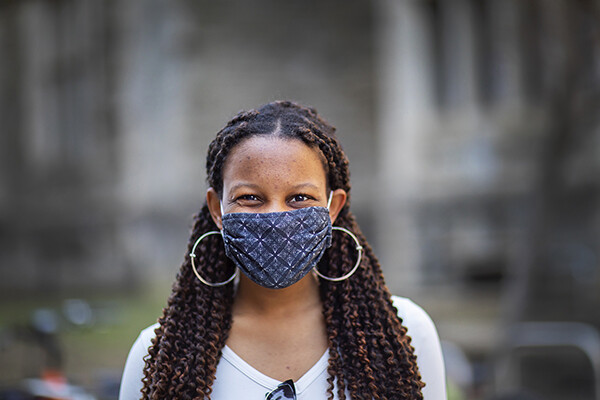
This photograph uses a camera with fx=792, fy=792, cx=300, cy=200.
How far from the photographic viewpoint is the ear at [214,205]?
259 centimetres

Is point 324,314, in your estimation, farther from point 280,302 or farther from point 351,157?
point 351,157

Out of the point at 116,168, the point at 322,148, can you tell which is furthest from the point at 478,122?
the point at 322,148

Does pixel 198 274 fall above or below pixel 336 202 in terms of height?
below

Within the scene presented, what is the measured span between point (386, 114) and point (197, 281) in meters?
10.7

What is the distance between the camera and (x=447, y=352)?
7.23 metres

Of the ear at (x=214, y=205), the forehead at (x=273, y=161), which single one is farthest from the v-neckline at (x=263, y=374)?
the forehead at (x=273, y=161)

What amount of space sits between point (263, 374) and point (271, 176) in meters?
0.61

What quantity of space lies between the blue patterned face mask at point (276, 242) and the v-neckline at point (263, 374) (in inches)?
10.2

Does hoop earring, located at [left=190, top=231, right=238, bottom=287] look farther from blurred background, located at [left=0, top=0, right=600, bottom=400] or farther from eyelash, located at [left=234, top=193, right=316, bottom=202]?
blurred background, located at [left=0, top=0, right=600, bottom=400]

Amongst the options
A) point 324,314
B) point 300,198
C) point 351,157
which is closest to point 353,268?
point 324,314

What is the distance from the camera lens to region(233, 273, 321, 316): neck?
2.58 m

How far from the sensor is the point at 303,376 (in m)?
2.46

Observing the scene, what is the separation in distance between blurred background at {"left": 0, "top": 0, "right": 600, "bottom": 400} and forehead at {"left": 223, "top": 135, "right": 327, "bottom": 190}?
2.07 metres

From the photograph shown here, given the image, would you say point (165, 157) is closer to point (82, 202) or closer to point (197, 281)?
point (82, 202)
